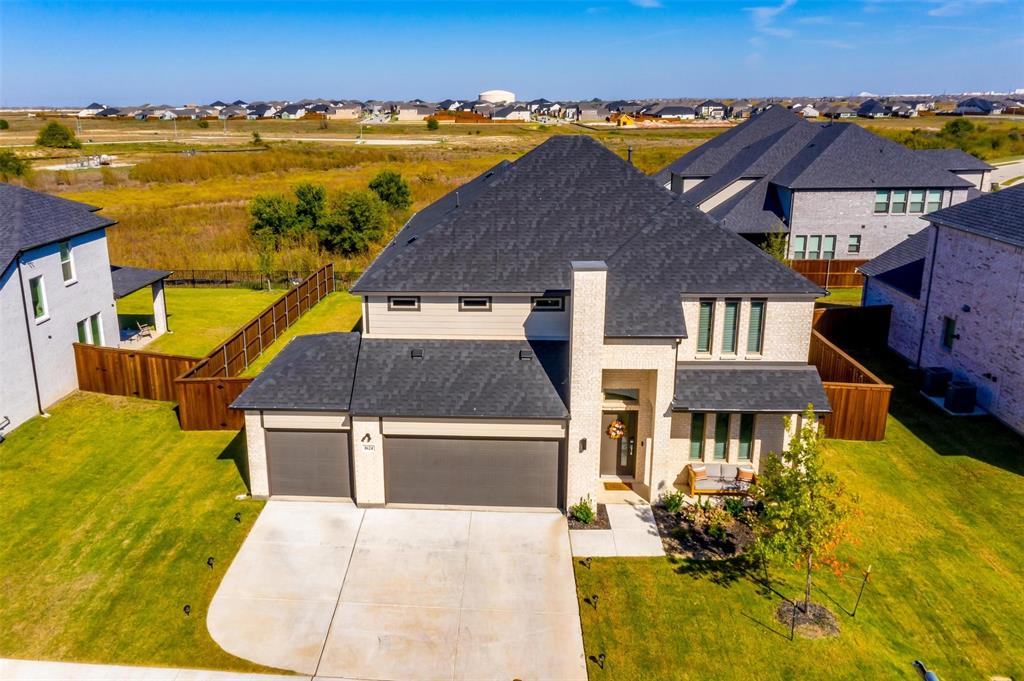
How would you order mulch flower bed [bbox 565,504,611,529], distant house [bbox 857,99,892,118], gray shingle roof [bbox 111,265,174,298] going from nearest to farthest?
mulch flower bed [bbox 565,504,611,529], gray shingle roof [bbox 111,265,174,298], distant house [bbox 857,99,892,118]

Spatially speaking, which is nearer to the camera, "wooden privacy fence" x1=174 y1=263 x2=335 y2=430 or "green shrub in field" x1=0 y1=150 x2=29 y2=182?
"wooden privacy fence" x1=174 y1=263 x2=335 y2=430

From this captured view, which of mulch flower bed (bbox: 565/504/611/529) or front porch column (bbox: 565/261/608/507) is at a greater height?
front porch column (bbox: 565/261/608/507)

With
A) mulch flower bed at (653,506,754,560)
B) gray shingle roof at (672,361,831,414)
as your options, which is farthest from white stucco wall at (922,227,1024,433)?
mulch flower bed at (653,506,754,560)

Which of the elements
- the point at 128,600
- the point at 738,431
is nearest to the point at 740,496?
the point at 738,431

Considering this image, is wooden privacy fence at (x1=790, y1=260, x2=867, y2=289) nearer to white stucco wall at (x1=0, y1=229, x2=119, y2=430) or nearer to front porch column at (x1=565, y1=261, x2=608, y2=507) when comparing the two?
front porch column at (x1=565, y1=261, x2=608, y2=507)

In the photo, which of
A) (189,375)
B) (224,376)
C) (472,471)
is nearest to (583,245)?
(472,471)

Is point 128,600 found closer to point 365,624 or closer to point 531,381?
point 365,624

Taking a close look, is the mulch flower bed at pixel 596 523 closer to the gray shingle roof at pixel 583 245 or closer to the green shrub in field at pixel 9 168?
the gray shingle roof at pixel 583 245
